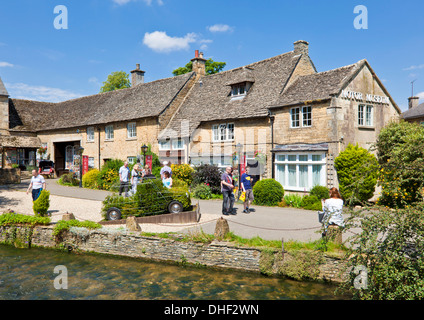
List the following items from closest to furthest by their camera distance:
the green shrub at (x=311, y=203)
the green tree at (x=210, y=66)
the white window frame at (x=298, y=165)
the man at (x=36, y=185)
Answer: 1. the man at (x=36, y=185)
2. the green shrub at (x=311, y=203)
3. the white window frame at (x=298, y=165)
4. the green tree at (x=210, y=66)

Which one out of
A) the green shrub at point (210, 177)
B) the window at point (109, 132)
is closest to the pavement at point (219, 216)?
the green shrub at point (210, 177)

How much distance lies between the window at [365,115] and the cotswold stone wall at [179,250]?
13.2 metres

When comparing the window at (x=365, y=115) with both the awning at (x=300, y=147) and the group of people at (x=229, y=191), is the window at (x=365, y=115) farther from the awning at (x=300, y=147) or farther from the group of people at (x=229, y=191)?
the group of people at (x=229, y=191)

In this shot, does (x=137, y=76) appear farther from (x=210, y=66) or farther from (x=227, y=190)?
(x=227, y=190)

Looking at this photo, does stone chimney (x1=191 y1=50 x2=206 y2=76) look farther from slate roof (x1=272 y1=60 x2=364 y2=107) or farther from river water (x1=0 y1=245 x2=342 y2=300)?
river water (x1=0 y1=245 x2=342 y2=300)

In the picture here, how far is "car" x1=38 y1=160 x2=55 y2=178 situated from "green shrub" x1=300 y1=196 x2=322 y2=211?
26.0 m

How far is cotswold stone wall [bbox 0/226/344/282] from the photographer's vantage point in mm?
8648

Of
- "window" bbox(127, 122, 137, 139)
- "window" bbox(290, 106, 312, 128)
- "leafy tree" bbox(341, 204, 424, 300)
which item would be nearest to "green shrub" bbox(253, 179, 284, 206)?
"window" bbox(290, 106, 312, 128)

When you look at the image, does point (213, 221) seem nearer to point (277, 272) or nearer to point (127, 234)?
point (127, 234)

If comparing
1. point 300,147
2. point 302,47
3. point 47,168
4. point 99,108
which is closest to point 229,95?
point 302,47

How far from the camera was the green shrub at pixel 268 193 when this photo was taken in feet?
59.2

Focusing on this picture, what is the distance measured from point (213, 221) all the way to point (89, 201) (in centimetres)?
862

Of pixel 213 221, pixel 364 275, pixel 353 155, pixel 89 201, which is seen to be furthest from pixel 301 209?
pixel 89 201

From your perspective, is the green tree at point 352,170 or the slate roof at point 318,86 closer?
the green tree at point 352,170
